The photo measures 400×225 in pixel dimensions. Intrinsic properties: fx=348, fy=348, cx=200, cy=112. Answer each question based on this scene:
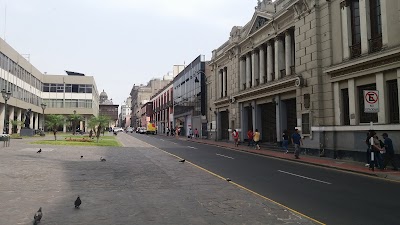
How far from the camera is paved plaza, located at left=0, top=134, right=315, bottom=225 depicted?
22.2 feet

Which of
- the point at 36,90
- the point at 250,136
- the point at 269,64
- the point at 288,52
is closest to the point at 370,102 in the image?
the point at 288,52

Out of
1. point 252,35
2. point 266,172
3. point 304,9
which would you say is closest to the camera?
point 266,172

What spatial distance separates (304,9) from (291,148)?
1001 cm

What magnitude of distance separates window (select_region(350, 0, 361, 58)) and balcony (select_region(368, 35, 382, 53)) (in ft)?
3.11

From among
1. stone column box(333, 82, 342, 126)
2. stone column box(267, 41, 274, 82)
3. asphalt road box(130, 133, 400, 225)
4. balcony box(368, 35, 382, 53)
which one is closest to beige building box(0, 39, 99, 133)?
stone column box(267, 41, 274, 82)

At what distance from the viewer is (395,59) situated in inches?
652

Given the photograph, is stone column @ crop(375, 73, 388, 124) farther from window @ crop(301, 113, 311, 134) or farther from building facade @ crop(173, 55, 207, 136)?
building facade @ crop(173, 55, 207, 136)

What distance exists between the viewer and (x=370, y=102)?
14.9 m

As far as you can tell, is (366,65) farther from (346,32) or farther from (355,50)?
(346,32)

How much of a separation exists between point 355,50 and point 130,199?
53.8 ft

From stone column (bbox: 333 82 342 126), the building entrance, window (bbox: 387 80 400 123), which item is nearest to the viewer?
window (bbox: 387 80 400 123)

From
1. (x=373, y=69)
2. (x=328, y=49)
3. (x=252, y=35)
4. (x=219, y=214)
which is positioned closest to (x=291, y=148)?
(x=328, y=49)

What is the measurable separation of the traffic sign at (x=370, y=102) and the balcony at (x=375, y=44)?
14.0 ft

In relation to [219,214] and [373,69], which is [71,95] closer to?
[373,69]
